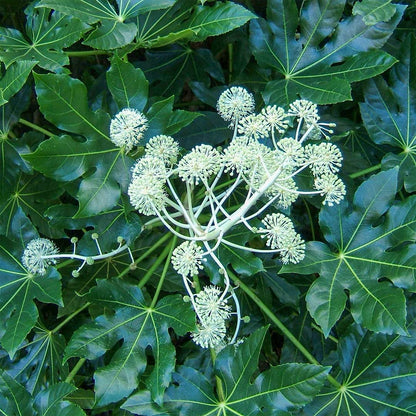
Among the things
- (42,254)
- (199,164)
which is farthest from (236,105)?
(42,254)

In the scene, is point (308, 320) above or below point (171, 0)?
below

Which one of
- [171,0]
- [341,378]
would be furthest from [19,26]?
[341,378]

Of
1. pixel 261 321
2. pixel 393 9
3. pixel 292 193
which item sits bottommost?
pixel 261 321

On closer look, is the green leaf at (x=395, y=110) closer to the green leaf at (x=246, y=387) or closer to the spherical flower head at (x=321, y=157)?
the spherical flower head at (x=321, y=157)

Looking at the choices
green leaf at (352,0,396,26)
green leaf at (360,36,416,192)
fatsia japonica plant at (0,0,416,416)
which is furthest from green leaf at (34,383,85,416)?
green leaf at (352,0,396,26)

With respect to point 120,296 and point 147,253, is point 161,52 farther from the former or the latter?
point 120,296

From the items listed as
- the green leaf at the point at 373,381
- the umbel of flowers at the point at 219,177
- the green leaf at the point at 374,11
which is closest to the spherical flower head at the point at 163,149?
the umbel of flowers at the point at 219,177
